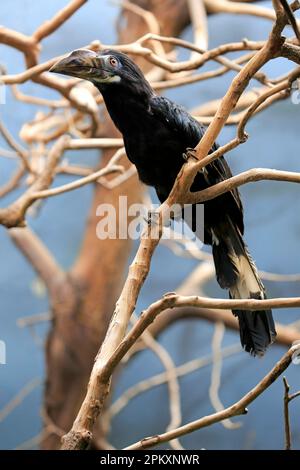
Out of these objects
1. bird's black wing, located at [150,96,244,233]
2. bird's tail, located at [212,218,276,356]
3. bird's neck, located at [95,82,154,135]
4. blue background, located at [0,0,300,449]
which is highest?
bird's neck, located at [95,82,154,135]

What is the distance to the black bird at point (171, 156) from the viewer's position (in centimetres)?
156

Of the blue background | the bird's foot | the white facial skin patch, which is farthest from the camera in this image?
the blue background

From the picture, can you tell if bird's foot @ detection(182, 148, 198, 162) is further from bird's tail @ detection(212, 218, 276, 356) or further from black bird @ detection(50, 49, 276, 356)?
bird's tail @ detection(212, 218, 276, 356)

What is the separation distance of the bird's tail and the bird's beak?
0.49 meters

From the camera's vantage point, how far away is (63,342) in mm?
3156

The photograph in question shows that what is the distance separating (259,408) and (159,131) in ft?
7.50

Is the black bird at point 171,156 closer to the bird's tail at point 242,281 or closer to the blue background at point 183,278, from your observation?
the bird's tail at point 242,281

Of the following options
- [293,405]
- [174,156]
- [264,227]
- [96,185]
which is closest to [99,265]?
[96,185]

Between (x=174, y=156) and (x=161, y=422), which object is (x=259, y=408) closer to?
(x=161, y=422)

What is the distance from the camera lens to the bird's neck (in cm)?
161

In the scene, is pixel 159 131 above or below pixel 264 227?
above

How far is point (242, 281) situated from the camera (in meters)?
1.65

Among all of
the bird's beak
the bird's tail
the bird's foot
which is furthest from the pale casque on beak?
the bird's tail

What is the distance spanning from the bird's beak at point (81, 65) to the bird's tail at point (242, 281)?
49 centimetres
